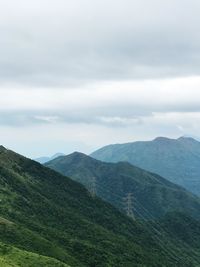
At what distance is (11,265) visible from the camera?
436ft

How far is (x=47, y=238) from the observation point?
196 metres

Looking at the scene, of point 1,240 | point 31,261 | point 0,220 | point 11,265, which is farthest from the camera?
point 0,220

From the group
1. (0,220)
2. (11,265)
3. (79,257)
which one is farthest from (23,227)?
(11,265)

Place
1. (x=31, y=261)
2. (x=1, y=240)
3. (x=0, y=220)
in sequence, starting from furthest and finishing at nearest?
(x=0, y=220)
(x=1, y=240)
(x=31, y=261)

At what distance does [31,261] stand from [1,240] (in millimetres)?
24862

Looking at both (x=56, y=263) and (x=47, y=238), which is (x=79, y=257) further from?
(x=56, y=263)

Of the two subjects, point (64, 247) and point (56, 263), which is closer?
point (56, 263)

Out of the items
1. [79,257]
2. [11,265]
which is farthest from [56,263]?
[79,257]

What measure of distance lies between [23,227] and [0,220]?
9.57 meters

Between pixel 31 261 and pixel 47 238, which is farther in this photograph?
pixel 47 238

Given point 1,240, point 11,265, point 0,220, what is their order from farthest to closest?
point 0,220
point 1,240
point 11,265

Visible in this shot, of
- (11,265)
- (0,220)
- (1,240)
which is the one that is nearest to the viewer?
(11,265)

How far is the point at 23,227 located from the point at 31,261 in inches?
1823

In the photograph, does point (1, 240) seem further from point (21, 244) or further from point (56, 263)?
point (56, 263)
